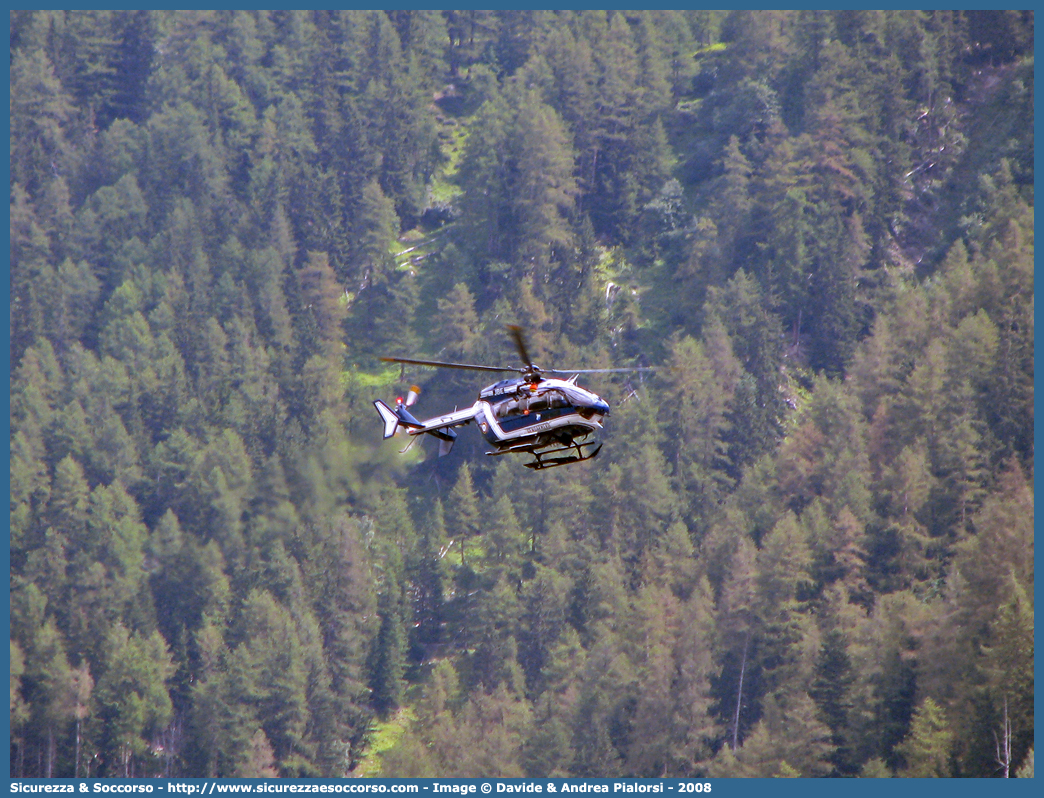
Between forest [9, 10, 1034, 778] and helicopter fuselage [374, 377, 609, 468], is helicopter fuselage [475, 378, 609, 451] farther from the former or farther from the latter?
forest [9, 10, 1034, 778]

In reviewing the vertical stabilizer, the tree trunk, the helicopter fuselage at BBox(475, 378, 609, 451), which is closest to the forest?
the tree trunk

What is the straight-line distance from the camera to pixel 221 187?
5413 inches

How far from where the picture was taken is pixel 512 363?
354ft

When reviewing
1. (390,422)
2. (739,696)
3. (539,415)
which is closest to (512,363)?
(739,696)

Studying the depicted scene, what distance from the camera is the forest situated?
85.1 meters

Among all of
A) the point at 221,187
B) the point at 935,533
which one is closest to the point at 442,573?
the point at 935,533

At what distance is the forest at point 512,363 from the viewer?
85.1 m

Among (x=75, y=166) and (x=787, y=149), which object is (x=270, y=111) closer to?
(x=75, y=166)

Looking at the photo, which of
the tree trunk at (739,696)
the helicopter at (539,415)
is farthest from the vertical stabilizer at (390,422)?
the tree trunk at (739,696)

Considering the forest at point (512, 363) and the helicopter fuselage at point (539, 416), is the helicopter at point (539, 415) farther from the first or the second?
the forest at point (512, 363)

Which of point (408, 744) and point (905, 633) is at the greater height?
point (905, 633)

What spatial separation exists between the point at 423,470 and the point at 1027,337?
41825mm

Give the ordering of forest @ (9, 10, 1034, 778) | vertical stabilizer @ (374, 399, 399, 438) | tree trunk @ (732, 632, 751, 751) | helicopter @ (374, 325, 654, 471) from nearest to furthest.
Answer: helicopter @ (374, 325, 654, 471) < vertical stabilizer @ (374, 399, 399, 438) < forest @ (9, 10, 1034, 778) < tree trunk @ (732, 632, 751, 751)

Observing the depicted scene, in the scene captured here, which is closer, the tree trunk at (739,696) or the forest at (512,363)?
the forest at (512,363)
